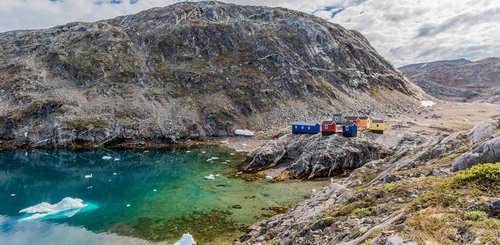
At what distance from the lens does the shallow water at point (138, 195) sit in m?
36.5

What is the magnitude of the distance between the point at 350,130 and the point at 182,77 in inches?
2754

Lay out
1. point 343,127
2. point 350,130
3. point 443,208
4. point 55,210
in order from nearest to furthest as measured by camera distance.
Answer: point 443,208
point 55,210
point 350,130
point 343,127

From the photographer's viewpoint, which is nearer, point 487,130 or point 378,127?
point 487,130

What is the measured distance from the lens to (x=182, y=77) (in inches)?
4491

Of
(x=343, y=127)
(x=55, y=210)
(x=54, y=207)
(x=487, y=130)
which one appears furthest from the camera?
(x=343, y=127)

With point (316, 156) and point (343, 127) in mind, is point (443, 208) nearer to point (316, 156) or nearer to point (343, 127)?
point (316, 156)

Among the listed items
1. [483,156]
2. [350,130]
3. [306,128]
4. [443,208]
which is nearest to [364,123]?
[350,130]

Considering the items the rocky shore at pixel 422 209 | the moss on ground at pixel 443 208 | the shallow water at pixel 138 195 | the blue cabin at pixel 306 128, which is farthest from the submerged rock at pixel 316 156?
the moss on ground at pixel 443 208

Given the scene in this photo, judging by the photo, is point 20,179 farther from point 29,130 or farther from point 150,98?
point 150,98

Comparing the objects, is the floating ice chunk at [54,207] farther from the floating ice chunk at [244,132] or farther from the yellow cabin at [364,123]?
the floating ice chunk at [244,132]

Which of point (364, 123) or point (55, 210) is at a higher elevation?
point (364, 123)

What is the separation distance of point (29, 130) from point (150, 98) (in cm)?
3338

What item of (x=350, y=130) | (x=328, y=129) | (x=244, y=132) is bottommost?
(x=244, y=132)

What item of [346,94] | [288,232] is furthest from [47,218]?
[346,94]
